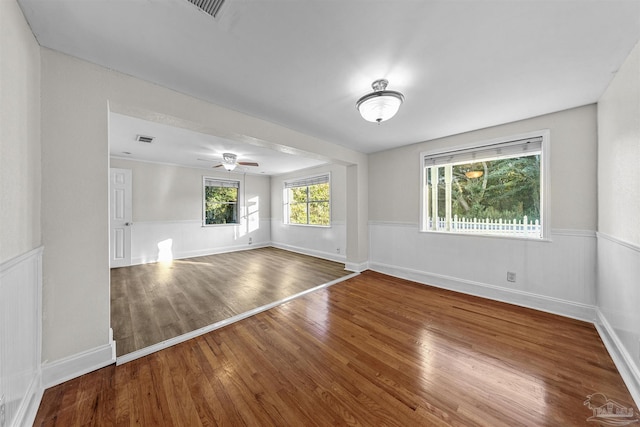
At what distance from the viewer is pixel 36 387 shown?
1.39 m

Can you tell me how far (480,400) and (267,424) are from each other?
1310 millimetres

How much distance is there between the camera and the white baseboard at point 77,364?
4.91 feet

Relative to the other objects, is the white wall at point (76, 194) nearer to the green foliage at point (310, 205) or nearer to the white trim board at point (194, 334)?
the white trim board at point (194, 334)

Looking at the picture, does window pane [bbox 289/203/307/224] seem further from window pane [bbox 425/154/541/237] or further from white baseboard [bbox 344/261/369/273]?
window pane [bbox 425/154/541/237]

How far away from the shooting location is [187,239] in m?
5.60

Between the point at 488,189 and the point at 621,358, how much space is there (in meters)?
2.52

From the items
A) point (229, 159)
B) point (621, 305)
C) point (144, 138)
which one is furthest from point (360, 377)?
point (144, 138)

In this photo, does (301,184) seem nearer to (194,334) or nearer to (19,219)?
(194,334)

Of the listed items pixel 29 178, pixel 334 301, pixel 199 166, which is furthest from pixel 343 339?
pixel 199 166

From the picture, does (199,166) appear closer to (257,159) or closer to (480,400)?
(257,159)

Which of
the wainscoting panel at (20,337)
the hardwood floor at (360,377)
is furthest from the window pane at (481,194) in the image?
the wainscoting panel at (20,337)

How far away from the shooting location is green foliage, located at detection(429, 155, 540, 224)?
312 centimetres

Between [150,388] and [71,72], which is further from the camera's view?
[71,72]

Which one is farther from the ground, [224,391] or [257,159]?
[257,159]
